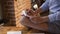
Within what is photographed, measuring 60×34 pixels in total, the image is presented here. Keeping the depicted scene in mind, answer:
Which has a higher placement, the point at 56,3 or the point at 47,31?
the point at 56,3

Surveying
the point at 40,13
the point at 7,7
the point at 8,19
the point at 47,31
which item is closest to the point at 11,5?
the point at 7,7

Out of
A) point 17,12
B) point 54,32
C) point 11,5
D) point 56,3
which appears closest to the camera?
point 54,32

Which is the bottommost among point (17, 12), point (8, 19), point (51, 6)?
point (8, 19)

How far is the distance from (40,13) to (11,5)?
90 centimetres

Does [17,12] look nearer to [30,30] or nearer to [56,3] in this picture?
[30,30]

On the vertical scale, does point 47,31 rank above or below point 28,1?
below

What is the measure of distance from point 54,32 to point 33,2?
1.04 meters

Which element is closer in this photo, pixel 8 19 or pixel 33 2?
pixel 33 2

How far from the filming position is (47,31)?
5.49 ft

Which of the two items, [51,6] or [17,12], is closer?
[51,6]

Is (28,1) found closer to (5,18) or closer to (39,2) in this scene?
(39,2)

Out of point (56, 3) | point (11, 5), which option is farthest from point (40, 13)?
point (11, 5)

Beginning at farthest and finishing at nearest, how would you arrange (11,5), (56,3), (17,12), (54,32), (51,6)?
1. (11,5)
2. (17,12)
3. (51,6)
4. (56,3)
5. (54,32)

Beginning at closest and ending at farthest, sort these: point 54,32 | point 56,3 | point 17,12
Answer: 1. point 54,32
2. point 56,3
3. point 17,12
